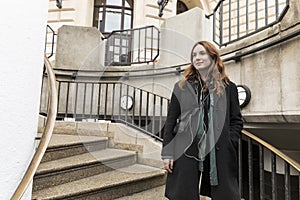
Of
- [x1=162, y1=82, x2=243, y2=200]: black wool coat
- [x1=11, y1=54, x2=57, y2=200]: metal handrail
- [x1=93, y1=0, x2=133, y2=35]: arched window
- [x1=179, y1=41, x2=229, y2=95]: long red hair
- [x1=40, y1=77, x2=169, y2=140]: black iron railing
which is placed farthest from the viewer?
[x1=93, y1=0, x2=133, y2=35]: arched window

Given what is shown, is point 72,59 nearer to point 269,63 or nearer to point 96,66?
point 96,66

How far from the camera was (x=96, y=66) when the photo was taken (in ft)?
15.9

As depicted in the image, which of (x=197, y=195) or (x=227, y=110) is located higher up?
(x=227, y=110)

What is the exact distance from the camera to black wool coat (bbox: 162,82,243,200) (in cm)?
143

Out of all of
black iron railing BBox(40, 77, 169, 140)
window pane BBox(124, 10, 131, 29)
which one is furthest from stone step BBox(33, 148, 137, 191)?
window pane BBox(124, 10, 131, 29)

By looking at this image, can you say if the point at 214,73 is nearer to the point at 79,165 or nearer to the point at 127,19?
the point at 79,165

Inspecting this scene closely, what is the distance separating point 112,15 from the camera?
Answer: 822cm

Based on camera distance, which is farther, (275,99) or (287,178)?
(275,99)

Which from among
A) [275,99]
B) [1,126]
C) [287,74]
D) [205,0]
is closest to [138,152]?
[275,99]

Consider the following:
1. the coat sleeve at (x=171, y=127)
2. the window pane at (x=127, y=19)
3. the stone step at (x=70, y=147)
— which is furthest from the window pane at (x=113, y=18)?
the coat sleeve at (x=171, y=127)

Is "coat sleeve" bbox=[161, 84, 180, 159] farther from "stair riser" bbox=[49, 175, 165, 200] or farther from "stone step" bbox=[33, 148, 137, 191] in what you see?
"stone step" bbox=[33, 148, 137, 191]

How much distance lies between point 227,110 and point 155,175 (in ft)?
4.65

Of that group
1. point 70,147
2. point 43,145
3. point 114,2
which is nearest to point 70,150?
point 70,147

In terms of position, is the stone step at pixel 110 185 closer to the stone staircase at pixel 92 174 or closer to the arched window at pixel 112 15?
the stone staircase at pixel 92 174
